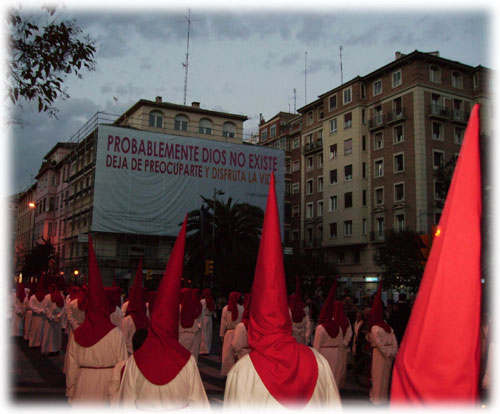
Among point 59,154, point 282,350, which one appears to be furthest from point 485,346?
point 59,154

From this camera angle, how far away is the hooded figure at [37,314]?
1589 centimetres

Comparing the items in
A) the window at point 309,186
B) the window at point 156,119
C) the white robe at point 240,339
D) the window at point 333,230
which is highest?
the window at point 156,119

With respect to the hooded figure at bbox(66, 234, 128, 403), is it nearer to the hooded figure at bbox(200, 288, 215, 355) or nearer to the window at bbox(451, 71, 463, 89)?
the hooded figure at bbox(200, 288, 215, 355)

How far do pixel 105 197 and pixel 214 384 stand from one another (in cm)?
3283

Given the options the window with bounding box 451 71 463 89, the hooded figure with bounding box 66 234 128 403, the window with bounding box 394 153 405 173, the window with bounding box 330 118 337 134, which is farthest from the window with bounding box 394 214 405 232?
the hooded figure with bounding box 66 234 128 403

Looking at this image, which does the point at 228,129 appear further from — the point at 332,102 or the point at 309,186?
the point at 332,102

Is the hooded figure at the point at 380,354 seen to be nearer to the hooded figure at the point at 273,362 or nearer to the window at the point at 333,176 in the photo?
the hooded figure at the point at 273,362

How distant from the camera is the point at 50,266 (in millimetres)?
51781

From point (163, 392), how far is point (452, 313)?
104 inches

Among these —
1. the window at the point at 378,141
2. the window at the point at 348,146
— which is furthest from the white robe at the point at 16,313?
the window at the point at 348,146

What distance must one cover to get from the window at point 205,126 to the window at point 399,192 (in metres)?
20.9

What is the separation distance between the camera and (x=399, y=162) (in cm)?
4500

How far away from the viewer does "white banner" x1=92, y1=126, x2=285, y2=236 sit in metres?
41.8

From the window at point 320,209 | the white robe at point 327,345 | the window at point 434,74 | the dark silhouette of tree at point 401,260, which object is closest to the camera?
the white robe at point 327,345
